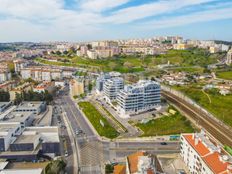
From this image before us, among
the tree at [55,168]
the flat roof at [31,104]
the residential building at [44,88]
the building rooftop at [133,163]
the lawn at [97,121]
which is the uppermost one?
the residential building at [44,88]

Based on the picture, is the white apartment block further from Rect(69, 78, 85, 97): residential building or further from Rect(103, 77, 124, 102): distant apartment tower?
Rect(103, 77, 124, 102): distant apartment tower

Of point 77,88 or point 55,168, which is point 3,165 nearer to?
point 55,168

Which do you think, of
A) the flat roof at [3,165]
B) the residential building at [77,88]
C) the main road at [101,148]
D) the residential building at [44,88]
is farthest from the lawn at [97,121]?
the flat roof at [3,165]

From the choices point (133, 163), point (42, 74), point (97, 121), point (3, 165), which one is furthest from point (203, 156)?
point (42, 74)

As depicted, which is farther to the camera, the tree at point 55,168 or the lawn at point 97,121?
the lawn at point 97,121

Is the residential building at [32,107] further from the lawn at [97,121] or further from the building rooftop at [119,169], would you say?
the building rooftop at [119,169]

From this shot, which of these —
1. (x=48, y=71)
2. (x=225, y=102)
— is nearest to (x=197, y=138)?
(x=225, y=102)
